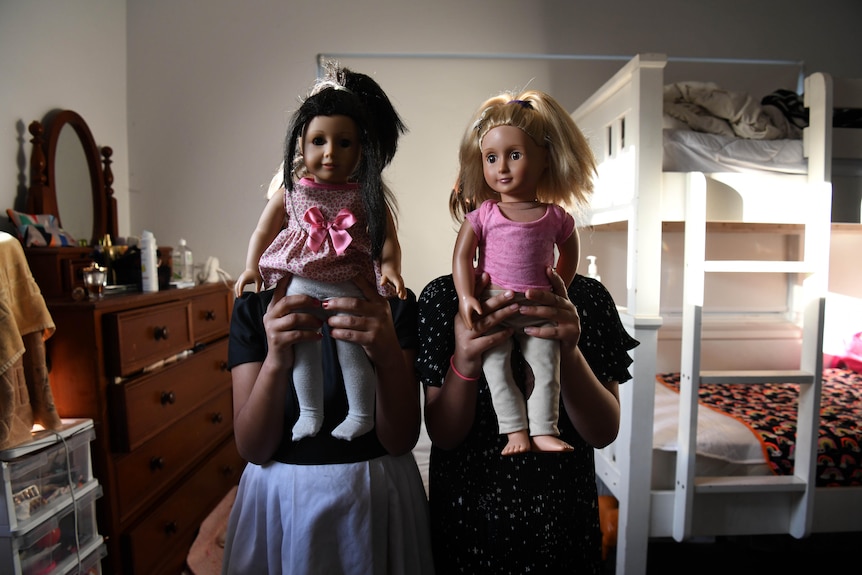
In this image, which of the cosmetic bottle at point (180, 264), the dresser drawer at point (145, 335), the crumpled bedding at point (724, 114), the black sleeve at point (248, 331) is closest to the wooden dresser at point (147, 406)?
the dresser drawer at point (145, 335)

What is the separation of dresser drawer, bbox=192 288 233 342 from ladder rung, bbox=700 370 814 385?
187 centimetres

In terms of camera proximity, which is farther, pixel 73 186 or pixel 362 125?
pixel 73 186

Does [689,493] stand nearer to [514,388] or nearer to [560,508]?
[560,508]

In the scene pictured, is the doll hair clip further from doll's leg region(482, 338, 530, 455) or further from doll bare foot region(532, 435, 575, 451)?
doll bare foot region(532, 435, 575, 451)

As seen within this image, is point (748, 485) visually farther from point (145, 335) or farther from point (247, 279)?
point (145, 335)

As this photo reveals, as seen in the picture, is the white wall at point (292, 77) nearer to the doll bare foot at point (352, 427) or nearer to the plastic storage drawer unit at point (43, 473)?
the plastic storage drawer unit at point (43, 473)

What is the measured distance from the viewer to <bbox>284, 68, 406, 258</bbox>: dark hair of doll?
76 cm

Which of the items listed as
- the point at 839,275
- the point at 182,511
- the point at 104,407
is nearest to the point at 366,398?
the point at 104,407

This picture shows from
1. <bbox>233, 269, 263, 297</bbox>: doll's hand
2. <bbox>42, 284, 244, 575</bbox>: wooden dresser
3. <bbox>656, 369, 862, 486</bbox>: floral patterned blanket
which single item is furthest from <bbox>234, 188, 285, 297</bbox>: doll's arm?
<bbox>656, 369, 862, 486</bbox>: floral patterned blanket

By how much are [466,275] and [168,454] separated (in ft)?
5.14

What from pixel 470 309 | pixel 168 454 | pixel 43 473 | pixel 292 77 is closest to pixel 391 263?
pixel 470 309

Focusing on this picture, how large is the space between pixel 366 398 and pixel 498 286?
0.86ft

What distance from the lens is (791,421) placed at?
198cm

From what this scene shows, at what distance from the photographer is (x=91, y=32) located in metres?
2.26
